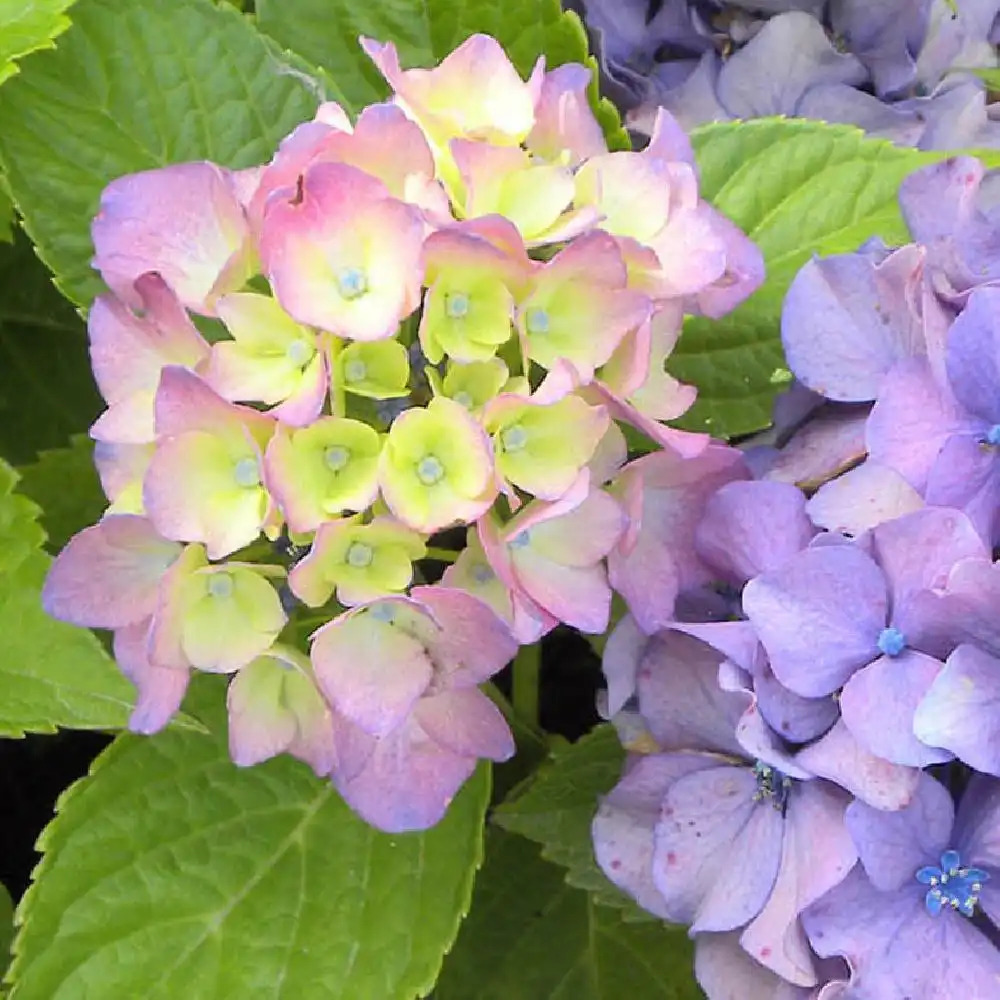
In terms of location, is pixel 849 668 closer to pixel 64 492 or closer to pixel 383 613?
pixel 383 613

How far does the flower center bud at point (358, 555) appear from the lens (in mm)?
537

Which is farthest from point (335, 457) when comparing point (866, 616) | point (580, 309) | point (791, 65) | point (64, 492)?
point (791, 65)

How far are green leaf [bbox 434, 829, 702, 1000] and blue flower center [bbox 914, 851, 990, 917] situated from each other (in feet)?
0.96

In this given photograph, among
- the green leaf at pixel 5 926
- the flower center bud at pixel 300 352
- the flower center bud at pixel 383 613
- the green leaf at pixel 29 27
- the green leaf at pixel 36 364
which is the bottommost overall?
the green leaf at pixel 5 926

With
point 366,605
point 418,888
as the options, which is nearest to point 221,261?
point 366,605

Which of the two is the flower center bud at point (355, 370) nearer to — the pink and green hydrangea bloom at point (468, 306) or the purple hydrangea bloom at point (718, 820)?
the pink and green hydrangea bloom at point (468, 306)

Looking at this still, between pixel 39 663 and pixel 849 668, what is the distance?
0.35 m

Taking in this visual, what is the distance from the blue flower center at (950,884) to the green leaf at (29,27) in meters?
0.53

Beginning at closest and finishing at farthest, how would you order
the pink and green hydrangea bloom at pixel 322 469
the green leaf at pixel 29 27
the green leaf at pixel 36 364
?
the pink and green hydrangea bloom at pixel 322 469
the green leaf at pixel 29 27
the green leaf at pixel 36 364

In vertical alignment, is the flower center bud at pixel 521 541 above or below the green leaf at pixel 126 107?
below

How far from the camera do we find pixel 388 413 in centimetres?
56

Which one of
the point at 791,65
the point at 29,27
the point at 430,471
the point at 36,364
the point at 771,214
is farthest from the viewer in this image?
the point at 36,364

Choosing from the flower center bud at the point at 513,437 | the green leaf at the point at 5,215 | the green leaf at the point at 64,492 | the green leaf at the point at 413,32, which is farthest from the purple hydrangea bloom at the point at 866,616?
the green leaf at the point at 5,215

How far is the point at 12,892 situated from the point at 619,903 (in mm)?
462
